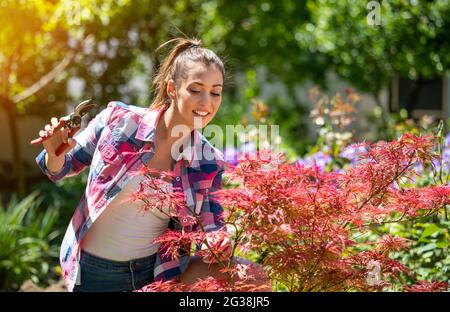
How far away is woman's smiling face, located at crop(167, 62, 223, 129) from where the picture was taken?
2.86m

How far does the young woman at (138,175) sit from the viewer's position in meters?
2.90

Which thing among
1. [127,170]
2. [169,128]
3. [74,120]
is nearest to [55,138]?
[74,120]

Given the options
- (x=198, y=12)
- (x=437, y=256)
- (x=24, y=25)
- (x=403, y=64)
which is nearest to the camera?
(x=437, y=256)

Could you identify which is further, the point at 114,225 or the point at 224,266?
the point at 114,225

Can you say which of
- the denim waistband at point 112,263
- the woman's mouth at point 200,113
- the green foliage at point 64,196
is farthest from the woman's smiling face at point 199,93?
the green foliage at point 64,196

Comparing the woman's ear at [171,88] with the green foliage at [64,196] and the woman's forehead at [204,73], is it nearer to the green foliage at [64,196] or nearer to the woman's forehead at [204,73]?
the woman's forehead at [204,73]

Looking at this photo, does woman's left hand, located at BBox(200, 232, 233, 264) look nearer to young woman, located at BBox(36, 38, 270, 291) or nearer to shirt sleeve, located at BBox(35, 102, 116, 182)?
young woman, located at BBox(36, 38, 270, 291)

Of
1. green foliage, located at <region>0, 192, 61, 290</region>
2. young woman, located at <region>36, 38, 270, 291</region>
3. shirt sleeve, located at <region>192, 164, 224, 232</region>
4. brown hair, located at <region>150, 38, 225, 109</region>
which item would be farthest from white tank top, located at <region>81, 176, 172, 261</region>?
green foliage, located at <region>0, 192, 61, 290</region>

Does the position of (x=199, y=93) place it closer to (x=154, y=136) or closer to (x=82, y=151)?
(x=154, y=136)

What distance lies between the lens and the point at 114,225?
9.80 feet

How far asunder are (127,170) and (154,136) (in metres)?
0.17
